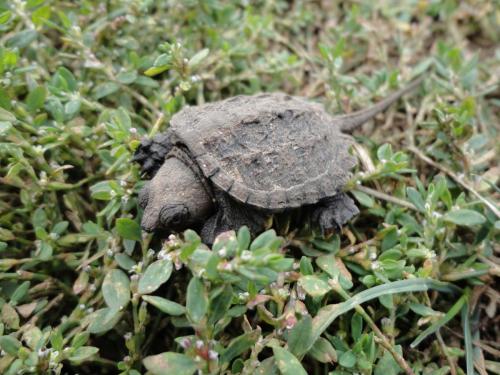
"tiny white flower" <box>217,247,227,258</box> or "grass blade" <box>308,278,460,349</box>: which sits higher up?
"tiny white flower" <box>217,247,227,258</box>

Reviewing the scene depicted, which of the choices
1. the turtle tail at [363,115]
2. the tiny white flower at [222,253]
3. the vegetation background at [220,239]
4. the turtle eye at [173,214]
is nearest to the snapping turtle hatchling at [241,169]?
the turtle eye at [173,214]

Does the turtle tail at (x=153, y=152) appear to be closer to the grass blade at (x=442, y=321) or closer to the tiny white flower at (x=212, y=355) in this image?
the tiny white flower at (x=212, y=355)

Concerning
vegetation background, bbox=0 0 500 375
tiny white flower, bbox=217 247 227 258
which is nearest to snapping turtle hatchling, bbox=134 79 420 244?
vegetation background, bbox=0 0 500 375

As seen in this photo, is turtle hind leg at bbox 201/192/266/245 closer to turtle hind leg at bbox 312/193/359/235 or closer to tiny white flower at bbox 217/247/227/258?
turtle hind leg at bbox 312/193/359/235

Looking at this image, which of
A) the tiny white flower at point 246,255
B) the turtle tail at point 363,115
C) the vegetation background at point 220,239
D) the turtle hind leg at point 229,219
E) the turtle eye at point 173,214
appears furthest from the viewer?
the turtle tail at point 363,115

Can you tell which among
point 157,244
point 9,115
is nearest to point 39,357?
point 157,244

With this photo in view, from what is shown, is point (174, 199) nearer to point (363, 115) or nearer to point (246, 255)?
point (246, 255)
